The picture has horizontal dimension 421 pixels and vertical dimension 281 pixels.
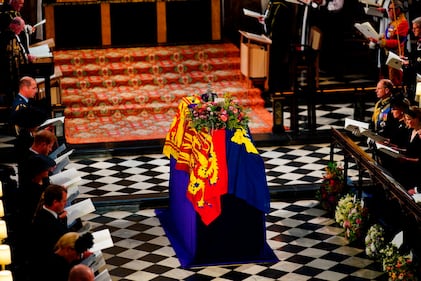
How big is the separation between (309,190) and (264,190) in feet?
8.20

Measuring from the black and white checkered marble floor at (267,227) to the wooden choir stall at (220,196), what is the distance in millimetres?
190

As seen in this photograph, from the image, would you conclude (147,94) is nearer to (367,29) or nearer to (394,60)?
(367,29)

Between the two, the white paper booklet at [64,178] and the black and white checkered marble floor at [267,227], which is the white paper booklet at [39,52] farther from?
the white paper booklet at [64,178]

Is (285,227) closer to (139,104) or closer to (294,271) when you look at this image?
(294,271)

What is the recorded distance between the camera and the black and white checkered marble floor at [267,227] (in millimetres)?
11320

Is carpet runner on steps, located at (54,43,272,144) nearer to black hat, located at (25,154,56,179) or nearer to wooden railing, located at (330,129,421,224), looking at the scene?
wooden railing, located at (330,129,421,224)

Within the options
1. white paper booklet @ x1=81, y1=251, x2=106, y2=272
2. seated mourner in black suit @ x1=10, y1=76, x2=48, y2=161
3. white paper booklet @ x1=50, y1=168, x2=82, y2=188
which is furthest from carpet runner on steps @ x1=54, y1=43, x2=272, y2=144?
white paper booklet @ x1=81, y1=251, x2=106, y2=272

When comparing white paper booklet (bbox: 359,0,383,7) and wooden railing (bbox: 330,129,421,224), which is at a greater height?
white paper booklet (bbox: 359,0,383,7)

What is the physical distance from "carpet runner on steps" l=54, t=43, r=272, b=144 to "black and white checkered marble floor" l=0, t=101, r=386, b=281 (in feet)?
4.10

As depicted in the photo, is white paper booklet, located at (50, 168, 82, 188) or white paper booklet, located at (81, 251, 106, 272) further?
white paper booklet, located at (50, 168, 82, 188)

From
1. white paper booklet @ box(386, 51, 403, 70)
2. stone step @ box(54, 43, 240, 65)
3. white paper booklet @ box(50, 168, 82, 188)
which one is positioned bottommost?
white paper booklet @ box(50, 168, 82, 188)

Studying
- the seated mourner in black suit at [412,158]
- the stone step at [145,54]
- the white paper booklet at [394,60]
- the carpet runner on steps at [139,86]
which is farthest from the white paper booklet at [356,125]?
the stone step at [145,54]

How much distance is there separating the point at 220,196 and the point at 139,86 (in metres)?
7.58

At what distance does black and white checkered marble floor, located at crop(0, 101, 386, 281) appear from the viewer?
11.3m
